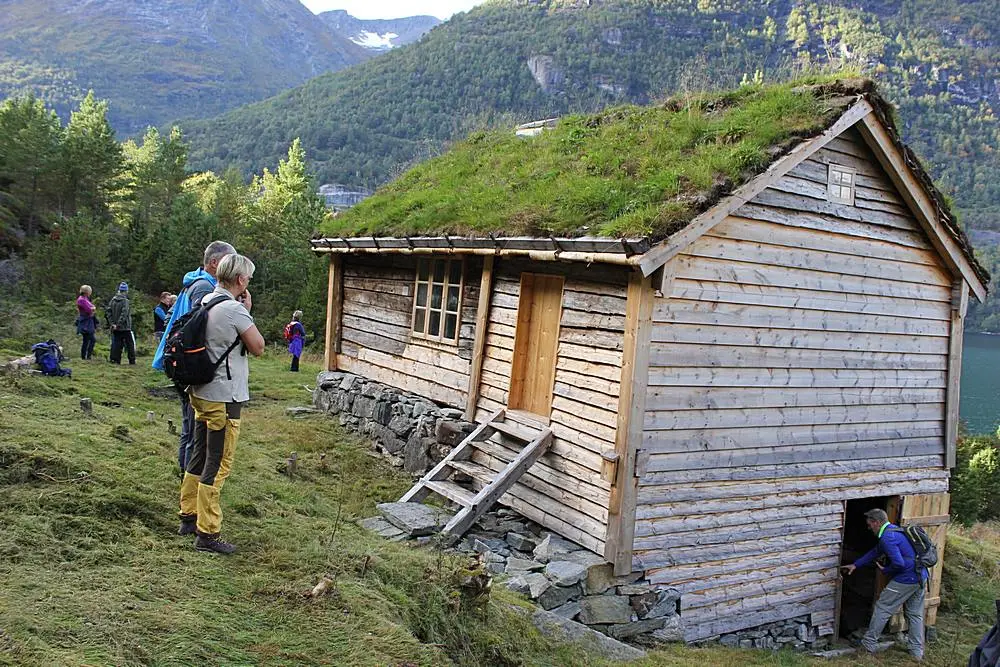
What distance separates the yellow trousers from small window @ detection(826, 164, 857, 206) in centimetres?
790

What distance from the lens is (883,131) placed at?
9.51 meters

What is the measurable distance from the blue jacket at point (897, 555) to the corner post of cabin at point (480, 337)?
5.56 m

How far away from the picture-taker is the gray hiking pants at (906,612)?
10078 millimetres

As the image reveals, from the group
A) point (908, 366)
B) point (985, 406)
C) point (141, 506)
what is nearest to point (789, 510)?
point (908, 366)

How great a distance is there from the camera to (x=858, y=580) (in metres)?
11.9

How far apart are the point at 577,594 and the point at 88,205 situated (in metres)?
36.1

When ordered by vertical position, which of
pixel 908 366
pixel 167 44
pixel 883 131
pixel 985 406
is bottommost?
pixel 985 406

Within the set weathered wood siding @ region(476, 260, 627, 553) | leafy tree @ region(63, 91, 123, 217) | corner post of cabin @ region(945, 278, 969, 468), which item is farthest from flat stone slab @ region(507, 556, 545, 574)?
leafy tree @ region(63, 91, 123, 217)

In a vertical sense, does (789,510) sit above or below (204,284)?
below

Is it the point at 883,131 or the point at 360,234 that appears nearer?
the point at 883,131

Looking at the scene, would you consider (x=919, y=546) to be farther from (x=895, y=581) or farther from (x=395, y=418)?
(x=395, y=418)

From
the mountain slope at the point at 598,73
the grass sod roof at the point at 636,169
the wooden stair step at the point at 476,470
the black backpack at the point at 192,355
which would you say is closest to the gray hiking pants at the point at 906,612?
the grass sod roof at the point at 636,169

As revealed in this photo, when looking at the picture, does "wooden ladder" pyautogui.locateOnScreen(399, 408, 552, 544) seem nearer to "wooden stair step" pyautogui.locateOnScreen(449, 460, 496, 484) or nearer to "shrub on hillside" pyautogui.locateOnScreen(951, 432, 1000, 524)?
"wooden stair step" pyautogui.locateOnScreen(449, 460, 496, 484)

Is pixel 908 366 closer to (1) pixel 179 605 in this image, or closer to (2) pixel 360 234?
(2) pixel 360 234
